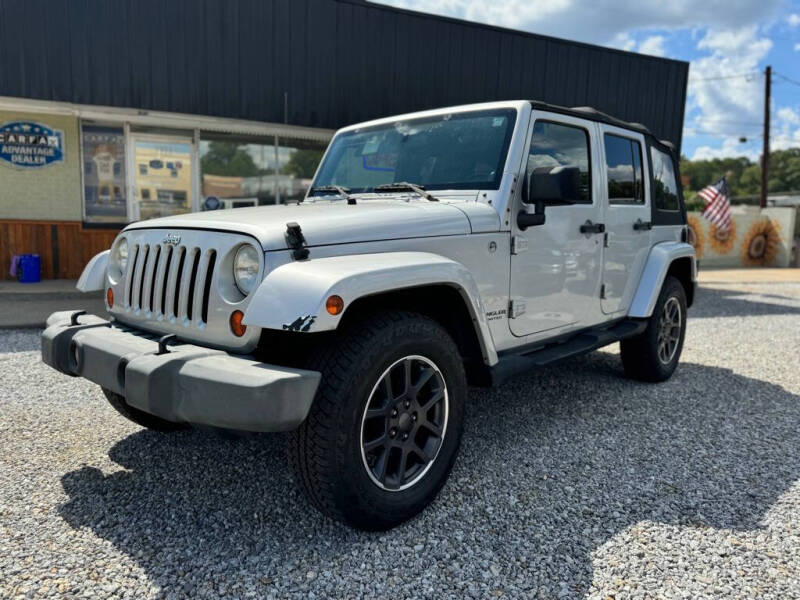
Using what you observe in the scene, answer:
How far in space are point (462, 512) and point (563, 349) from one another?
1.36m

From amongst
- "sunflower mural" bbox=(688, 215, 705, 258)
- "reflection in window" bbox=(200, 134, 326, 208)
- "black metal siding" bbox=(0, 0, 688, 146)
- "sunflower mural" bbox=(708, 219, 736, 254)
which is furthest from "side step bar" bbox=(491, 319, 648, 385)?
"sunflower mural" bbox=(708, 219, 736, 254)

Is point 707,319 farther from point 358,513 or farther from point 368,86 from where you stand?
point 358,513

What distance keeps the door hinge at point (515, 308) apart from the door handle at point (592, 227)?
790 millimetres

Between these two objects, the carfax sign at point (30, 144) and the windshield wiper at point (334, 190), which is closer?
the windshield wiper at point (334, 190)

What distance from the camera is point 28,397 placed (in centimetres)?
429

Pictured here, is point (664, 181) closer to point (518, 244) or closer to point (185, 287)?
point (518, 244)

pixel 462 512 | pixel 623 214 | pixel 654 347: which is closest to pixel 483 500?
pixel 462 512

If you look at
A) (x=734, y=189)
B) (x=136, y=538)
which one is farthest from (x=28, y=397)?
(x=734, y=189)

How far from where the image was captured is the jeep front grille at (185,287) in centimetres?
245

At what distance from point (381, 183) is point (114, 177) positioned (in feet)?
26.7

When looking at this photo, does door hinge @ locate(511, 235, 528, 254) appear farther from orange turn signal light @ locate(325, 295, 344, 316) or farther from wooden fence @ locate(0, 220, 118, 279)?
wooden fence @ locate(0, 220, 118, 279)

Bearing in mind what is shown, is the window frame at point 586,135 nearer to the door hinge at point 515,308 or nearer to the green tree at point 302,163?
the door hinge at point 515,308

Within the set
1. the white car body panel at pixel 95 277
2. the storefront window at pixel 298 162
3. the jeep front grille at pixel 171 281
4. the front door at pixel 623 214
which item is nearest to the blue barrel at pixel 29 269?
the storefront window at pixel 298 162

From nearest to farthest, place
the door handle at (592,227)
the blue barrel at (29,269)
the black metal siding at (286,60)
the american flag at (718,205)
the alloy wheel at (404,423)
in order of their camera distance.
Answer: the alloy wheel at (404,423) < the door handle at (592,227) < the black metal siding at (286,60) < the blue barrel at (29,269) < the american flag at (718,205)
